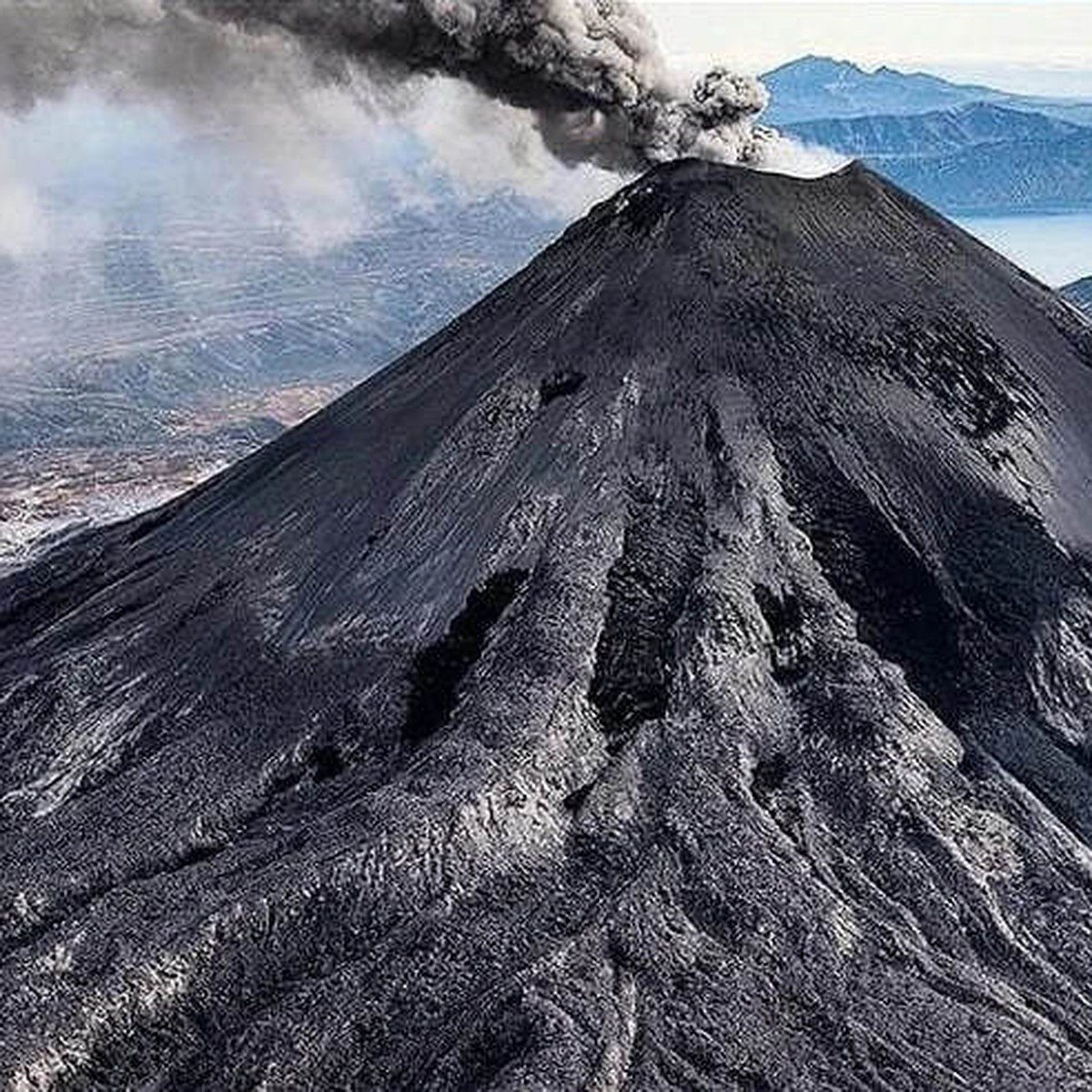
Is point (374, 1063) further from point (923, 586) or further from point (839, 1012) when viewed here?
point (923, 586)

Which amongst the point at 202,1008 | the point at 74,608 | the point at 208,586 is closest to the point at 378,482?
the point at 208,586

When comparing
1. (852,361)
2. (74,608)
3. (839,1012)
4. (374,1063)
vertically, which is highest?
(852,361)

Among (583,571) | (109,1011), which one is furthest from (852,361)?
(109,1011)

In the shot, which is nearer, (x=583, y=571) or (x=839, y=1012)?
(x=839, y=1012)

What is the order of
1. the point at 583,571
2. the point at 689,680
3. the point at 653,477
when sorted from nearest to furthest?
1. the point at 689,680
2. the point at 583,571
3. the point at 653,477

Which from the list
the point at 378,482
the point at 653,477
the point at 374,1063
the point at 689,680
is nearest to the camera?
the point at 374,1063

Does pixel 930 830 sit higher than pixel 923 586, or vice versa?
pixel 923 586

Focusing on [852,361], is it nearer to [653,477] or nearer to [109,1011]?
[653,477]
